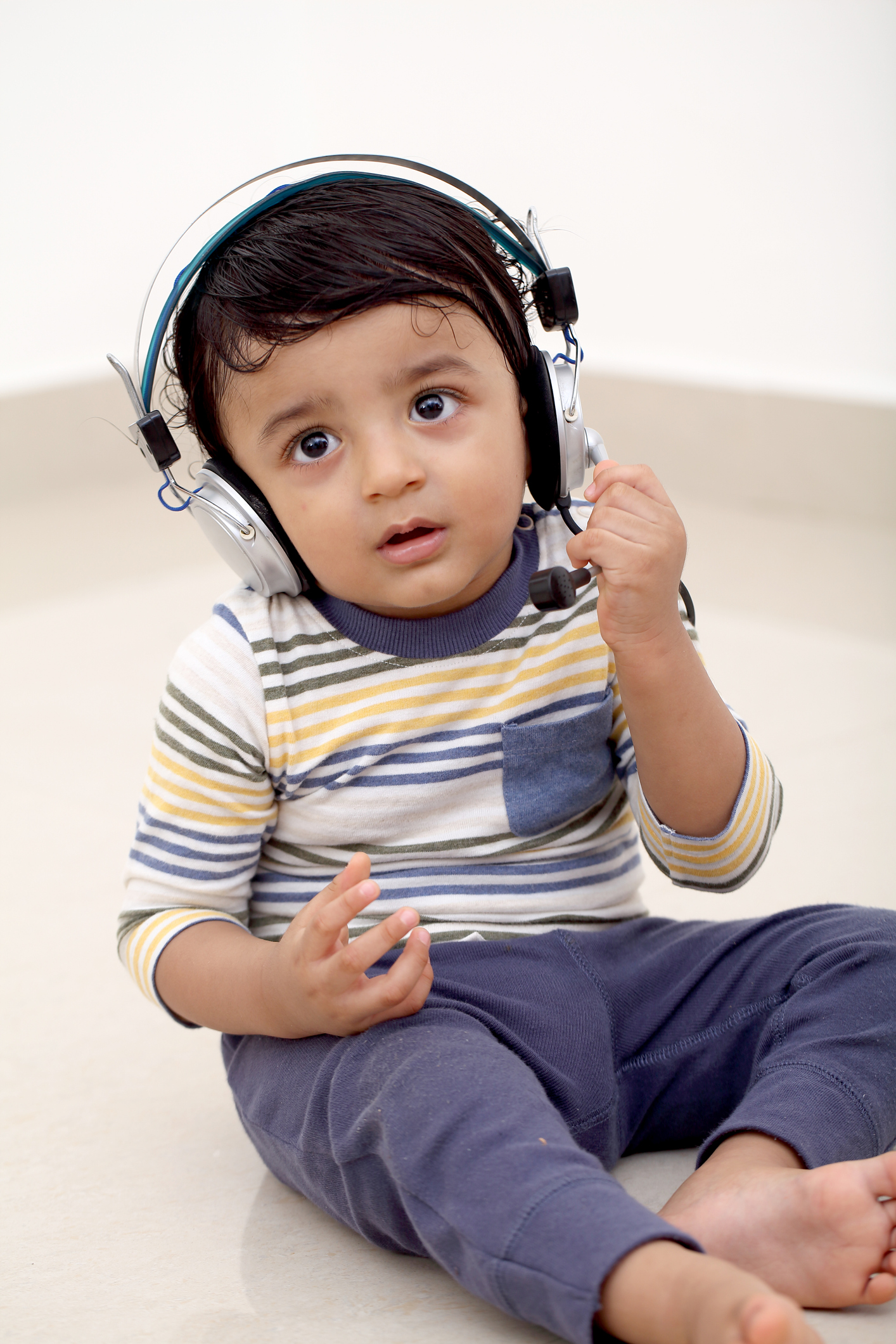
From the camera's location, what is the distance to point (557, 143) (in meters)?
3.42

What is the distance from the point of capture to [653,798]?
3.12ft

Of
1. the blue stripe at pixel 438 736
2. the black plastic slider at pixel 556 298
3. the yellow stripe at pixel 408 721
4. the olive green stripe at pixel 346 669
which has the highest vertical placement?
the black plastic slider at pixel 556 298

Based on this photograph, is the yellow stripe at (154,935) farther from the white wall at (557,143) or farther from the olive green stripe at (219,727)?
the white wall at (557,143)

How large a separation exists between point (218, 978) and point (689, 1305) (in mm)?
425

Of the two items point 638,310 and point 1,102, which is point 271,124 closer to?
point 1,102

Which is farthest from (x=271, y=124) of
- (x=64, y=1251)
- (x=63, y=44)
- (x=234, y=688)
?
(x=64, y=1251)

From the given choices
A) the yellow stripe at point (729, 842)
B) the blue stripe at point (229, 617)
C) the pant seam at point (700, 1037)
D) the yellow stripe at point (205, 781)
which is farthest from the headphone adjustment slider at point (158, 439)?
the pant seam at point (700, 1037)

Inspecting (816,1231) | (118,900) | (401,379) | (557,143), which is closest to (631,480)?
(401,379)

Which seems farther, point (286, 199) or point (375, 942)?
point (286, 199)

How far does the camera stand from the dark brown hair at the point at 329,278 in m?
0.91

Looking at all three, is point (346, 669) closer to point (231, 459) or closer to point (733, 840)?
point (231, 459)

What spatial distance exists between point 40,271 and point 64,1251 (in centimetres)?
330

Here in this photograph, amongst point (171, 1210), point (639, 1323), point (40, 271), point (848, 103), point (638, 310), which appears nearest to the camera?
point (639, 1323)

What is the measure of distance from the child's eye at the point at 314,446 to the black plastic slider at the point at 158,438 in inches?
3.5
